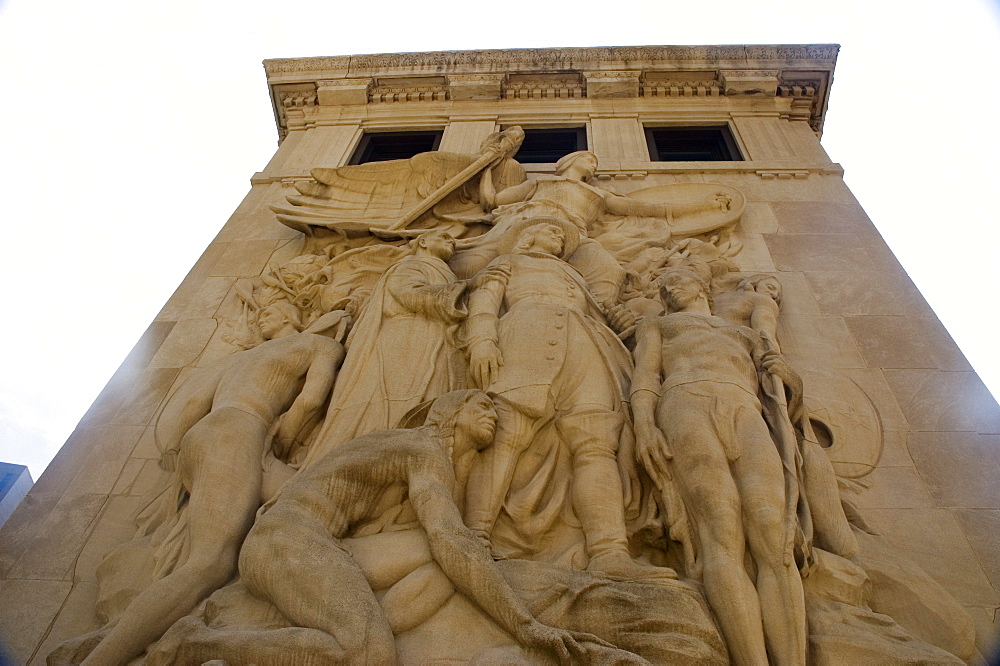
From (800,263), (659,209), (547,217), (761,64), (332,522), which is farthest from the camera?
(761,64)

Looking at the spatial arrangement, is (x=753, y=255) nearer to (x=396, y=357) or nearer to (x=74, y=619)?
(x=396, y=357)

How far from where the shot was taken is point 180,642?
377 centimetres

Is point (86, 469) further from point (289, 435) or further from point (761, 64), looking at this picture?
point (761, 64)

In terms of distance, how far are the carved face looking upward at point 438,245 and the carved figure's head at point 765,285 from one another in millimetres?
3111

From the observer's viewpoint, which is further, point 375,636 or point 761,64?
point 761,64

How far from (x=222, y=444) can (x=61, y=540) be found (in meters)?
1.60

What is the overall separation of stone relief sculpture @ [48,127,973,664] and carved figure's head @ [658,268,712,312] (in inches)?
1.1

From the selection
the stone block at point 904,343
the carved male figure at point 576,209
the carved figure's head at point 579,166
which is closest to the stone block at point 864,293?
the stone block at point 904,343

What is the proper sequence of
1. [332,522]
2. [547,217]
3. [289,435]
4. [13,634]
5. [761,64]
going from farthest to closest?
[761,64] → [547,217] → [289,435] → [13,634] → [332,522]

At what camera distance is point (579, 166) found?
9.64 metres

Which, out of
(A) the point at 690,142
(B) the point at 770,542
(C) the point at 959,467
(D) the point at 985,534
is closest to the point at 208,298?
(B) the point at 770,542

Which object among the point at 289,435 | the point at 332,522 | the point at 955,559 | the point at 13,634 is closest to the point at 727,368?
the point at 955,559

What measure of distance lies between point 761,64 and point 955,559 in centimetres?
1023

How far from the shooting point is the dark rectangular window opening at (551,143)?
12.2 m
